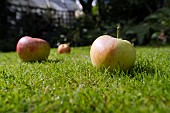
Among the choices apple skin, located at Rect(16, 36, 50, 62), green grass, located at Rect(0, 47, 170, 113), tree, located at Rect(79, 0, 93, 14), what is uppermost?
tree, located at Rect(79, 0, 93, 14)

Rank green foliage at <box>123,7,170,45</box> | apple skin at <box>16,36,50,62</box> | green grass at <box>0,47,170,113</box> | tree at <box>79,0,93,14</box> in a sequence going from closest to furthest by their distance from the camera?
green grass at <box>0,47,170,113</box>, apple skin at <box>16,36,50,62</box>, green foliage at <box>123,7,170,45</box>, tree at <box>79,0,93,14</box>

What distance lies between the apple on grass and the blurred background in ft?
23.5

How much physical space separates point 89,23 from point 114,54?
34.4ft

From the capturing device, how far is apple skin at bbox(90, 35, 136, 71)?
2.54 meters

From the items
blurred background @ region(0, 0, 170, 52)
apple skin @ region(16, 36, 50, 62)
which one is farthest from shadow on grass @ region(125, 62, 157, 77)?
blurred background @ region(0, 0, 170, 52)

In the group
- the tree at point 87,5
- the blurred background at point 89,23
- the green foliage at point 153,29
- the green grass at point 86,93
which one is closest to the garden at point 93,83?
the green grass at point 86,93

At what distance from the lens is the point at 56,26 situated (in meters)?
13.6

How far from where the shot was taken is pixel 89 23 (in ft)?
42.4

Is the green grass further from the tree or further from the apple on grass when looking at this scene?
the tree

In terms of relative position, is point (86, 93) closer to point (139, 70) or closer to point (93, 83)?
point (93, 83)

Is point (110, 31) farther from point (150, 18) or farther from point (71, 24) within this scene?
point (71, 24)

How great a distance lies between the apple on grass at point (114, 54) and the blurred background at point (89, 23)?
7157 mm

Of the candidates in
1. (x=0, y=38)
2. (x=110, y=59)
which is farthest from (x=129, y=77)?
(x=0, y=38)

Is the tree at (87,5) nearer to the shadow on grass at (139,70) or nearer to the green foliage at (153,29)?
the green foliage at (153,29)
